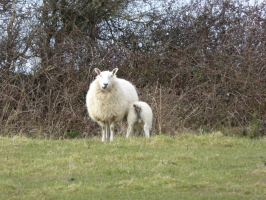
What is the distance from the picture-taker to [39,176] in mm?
6738

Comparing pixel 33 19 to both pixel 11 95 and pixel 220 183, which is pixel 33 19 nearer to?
pixel 11 95

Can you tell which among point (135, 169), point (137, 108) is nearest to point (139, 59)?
point (137, 108)

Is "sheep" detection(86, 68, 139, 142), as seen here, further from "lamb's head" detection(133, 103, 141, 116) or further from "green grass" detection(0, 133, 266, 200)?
"green grass" detection(0, 133, 266, 200)

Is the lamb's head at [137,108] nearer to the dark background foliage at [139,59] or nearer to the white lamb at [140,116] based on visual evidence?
the white lamb at [140,116]

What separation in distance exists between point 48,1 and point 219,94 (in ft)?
24.6

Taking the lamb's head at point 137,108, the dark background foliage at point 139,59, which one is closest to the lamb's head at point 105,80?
the lamb's head at point 137,108

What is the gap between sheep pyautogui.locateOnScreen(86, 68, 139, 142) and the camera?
10.6m

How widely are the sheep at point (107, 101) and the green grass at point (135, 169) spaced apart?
56.4 inches

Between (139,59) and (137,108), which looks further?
(139,59)

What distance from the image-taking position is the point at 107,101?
34.9 ft

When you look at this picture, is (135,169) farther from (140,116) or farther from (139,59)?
(139,59)

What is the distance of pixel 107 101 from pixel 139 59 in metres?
6.54

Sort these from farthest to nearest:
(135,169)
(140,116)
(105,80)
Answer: (140,116) → (105,80) → (135,169)

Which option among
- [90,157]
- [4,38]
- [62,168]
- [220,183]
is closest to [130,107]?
[90,157]
